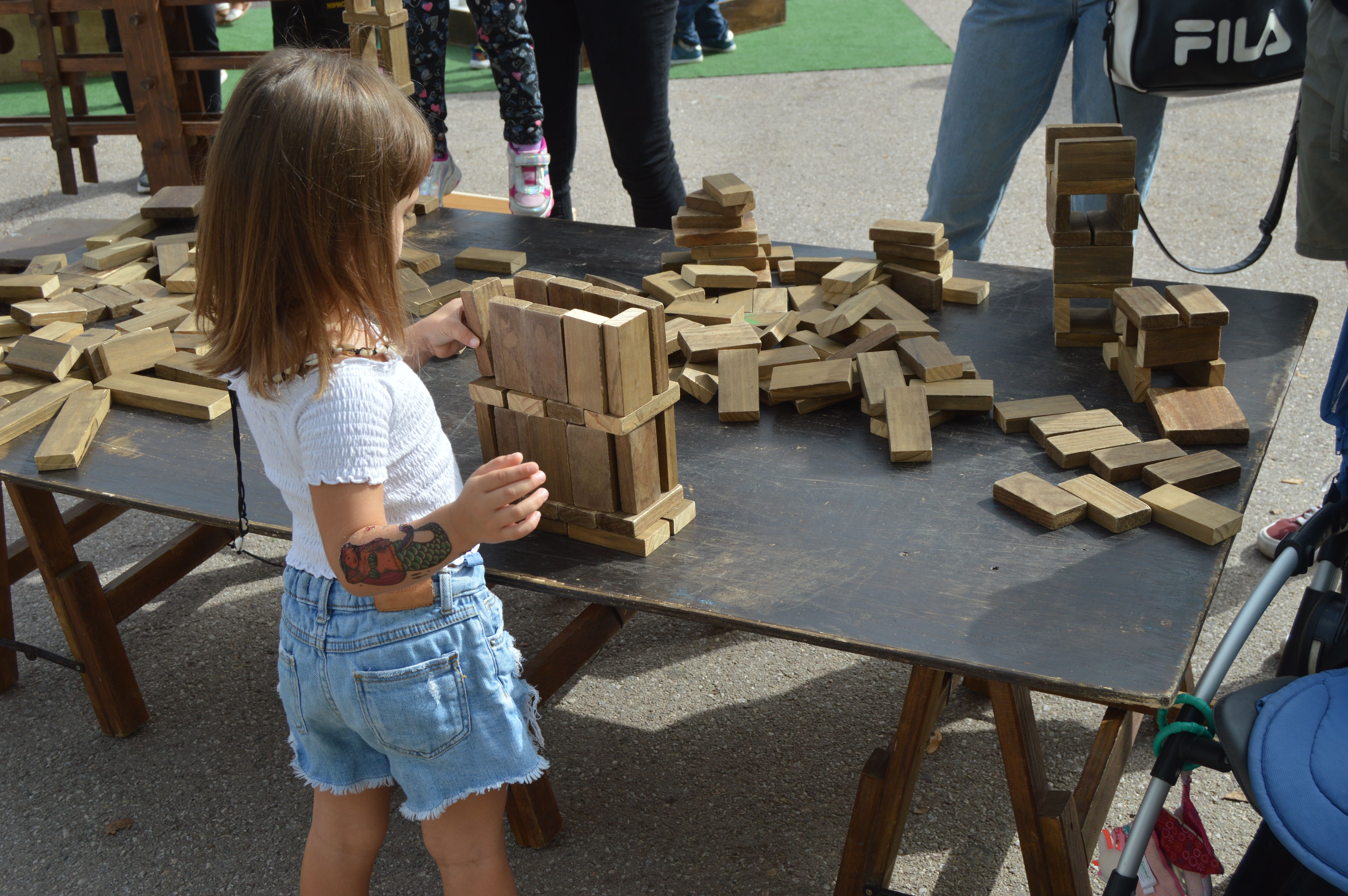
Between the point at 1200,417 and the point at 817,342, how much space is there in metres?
0.71

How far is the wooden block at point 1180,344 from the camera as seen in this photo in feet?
6.15

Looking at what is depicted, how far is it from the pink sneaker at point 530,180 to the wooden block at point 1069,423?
6.13 ft

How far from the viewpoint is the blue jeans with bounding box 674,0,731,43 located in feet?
26.0

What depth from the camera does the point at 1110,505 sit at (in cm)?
159

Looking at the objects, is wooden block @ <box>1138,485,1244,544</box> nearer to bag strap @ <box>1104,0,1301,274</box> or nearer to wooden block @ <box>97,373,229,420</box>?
bag strap @ <box>1104,0,1301,274</box>

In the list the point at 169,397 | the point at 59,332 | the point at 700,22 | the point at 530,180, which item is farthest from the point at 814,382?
the point at 700,22

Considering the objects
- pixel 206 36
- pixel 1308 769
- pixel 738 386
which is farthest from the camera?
pixel 206 36

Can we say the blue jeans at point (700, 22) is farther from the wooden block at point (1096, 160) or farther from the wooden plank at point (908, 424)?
the wooden plank at point (908, 424)

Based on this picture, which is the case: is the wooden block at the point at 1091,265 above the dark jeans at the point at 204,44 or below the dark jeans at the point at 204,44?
below

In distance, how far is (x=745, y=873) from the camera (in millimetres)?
2025

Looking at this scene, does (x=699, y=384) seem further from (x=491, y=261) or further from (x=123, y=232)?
(x=123, y=232)

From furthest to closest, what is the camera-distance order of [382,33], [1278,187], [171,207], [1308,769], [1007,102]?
1. [171,207]
2. [1007,102]
3. [382,33]
4. [1278,187]
5. [1308,769]

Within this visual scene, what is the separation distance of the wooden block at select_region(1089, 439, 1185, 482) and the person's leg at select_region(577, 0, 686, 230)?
4.98 feet

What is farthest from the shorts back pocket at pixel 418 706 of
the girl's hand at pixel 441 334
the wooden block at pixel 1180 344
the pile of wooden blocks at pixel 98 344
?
the wooden block at pixel 1180 344
